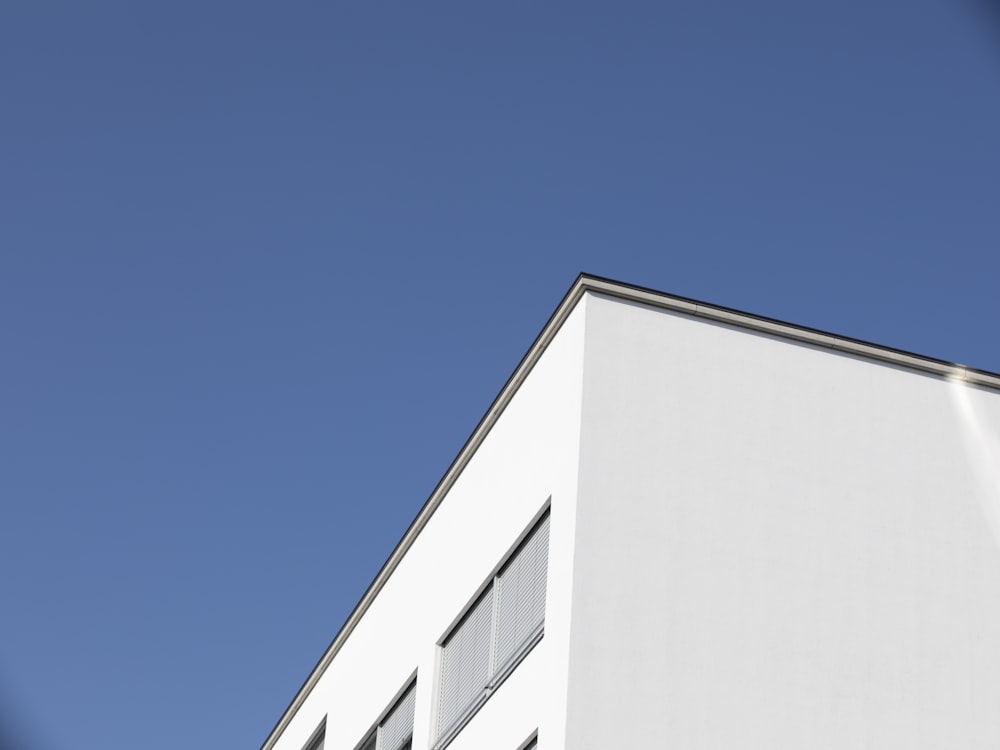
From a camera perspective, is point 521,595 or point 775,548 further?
point 521,595

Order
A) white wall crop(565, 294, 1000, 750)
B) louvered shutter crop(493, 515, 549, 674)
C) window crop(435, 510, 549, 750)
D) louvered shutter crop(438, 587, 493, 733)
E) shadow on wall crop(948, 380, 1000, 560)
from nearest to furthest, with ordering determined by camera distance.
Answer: white wall crop(565, 294, 1000, 750) < louvered shutter crop(493, 515, 549, 674) < window crop(435, 510, 549, 750) < shadow on wall crop(948, 380, 1000, 560) < louvered shutter crop(438, 587, 493, 733)

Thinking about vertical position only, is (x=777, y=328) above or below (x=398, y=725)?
above

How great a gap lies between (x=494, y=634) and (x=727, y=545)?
3.39m

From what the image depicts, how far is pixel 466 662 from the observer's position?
16.3 meters

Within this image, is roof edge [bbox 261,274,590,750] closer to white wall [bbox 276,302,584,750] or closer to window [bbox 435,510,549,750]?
white wall [bbox 276,302,584,750]

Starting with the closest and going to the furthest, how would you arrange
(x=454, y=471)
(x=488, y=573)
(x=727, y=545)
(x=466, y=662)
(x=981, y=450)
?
(x=727, y=545), (x=981, y=450), (x=488, y=573), (x=466, y=662), (x=454, y=471)

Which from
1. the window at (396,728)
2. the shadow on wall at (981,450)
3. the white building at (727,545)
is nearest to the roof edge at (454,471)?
the white building at (727,545)

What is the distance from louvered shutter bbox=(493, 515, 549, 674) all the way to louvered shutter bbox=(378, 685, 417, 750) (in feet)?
Answer: 11.2

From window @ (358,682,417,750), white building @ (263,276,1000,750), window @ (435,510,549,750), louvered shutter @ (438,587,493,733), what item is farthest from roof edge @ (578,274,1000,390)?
window @ (358,682,417,750)

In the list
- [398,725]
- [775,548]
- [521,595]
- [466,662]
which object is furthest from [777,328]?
[398,725]

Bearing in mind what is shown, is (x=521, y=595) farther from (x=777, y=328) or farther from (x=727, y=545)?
(x=777, y=328)

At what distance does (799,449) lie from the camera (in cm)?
1438

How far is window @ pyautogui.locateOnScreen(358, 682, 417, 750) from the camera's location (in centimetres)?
1831

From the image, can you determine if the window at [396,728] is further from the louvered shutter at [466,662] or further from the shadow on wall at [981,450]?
the shadow on wall at [981,450]
